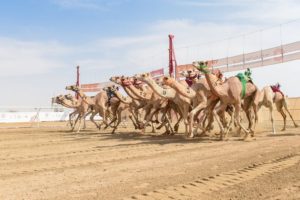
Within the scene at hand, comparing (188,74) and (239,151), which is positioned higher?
(188,74)

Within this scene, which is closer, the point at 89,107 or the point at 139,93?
the point at 139,93

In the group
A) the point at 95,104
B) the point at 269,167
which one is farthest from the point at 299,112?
the point at 269,167

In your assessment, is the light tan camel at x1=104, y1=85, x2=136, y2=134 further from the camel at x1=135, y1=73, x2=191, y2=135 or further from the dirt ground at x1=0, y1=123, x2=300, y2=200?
the dirt ground at x1=0, y1=123, x2=300, y2=200

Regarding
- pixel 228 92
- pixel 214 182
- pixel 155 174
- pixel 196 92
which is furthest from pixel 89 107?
pixel 214 182

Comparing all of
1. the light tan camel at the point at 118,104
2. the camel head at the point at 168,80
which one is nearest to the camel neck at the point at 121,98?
the light tan camel at the point at 118,104

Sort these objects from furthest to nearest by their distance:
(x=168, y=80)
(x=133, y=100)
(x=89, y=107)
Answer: (x=89, y=107)
(x=133, y=100)
(x=168, y=80)

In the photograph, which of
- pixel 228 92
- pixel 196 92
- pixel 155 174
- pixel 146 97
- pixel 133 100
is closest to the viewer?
pixel 155 174

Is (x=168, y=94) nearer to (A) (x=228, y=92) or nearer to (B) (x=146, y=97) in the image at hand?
(A) (x=228, y=92)

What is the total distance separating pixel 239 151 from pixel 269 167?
260 centimetres

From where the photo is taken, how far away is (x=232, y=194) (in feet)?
17.3

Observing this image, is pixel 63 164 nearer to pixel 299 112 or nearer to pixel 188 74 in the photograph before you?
pixel 188 74

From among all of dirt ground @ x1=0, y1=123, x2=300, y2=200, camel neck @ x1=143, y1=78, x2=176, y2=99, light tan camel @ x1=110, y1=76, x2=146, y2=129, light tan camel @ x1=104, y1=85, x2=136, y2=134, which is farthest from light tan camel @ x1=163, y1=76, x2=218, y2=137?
light tan camel @ x1=104, y1=85, x2=136, y2=134

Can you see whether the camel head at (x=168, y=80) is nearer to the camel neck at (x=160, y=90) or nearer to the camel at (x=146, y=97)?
the camel neck at (x=160, y=90)

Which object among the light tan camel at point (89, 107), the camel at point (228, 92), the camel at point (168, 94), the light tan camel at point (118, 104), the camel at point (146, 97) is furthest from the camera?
the light tan camel at point (89, 107)
